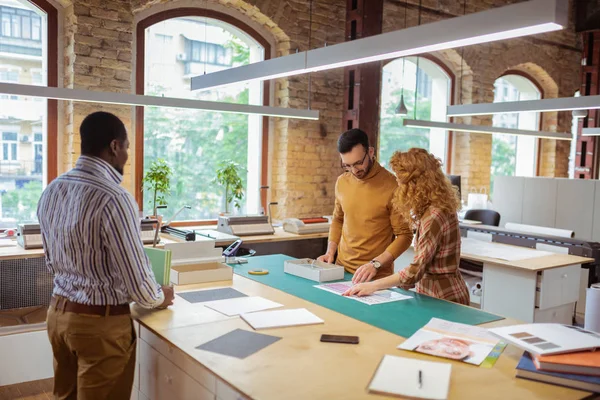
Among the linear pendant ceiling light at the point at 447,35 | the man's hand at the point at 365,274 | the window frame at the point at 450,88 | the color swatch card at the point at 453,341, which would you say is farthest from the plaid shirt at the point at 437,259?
the window frame at the point at 450,88

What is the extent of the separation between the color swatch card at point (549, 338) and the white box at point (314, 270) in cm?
129

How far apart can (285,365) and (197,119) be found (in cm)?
477

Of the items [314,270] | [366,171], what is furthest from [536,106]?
[314,270]

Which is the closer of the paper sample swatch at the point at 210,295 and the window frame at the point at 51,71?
the paper sample swatch at the point at 210,295

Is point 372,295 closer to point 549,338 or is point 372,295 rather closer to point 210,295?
point 210,295

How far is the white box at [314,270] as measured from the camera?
326 cm

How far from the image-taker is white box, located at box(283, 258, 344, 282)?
128 inches

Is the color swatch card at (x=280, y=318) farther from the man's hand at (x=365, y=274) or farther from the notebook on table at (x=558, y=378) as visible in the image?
the notebook on table at (x=558, y=378)

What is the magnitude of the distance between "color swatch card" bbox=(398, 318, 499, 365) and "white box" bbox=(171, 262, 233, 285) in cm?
128

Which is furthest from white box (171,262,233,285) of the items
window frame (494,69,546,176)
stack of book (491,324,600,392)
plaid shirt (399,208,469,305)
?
window frame (494,69,546,176)

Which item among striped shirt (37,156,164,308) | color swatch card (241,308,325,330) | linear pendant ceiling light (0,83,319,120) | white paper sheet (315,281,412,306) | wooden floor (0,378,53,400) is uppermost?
linear pendant ceiling light (0,83,319,120)

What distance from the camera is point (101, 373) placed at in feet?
7.08

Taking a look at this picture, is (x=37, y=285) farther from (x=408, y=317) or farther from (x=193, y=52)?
(x=408, y=317)

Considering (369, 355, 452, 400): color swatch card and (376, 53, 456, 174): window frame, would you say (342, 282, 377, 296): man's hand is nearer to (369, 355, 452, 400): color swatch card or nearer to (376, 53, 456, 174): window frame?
(369, 355, 452, 400): color swatch card
